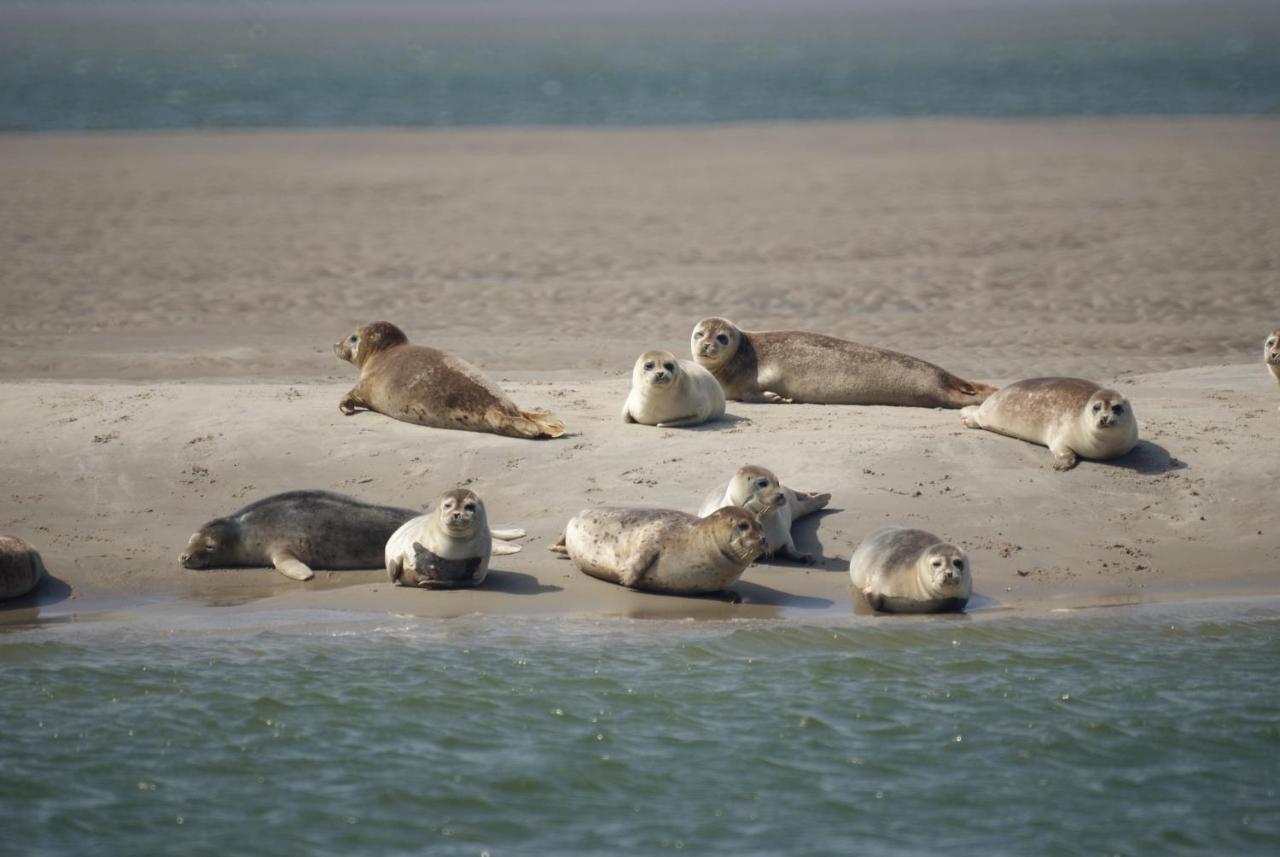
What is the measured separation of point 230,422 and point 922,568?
409 centimetres

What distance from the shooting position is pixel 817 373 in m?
10.4

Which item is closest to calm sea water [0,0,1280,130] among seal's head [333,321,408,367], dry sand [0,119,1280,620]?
dry sand [0,119,1280,620]

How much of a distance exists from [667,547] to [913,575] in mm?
1050

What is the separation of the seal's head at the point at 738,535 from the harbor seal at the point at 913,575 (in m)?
0.49

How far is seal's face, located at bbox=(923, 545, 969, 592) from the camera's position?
703cm

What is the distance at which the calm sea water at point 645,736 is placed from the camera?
5.46 meters

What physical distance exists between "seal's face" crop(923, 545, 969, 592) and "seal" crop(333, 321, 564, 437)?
2.70m

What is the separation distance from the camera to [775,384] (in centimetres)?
1048

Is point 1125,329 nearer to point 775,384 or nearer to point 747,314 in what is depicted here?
point 747,314

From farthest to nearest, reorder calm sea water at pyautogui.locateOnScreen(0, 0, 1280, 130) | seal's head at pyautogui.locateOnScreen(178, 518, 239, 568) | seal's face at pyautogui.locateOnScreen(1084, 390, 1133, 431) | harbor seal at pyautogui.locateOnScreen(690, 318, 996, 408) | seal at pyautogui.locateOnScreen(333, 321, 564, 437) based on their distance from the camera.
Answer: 1. calm sea water at pyautogui.locateOnScreen(0, 0, 1280, 130)
2. harbor seal at pyautogui.locateOnScreen(690, 318, 996, 408)
3. seal at pyautogui.locateOnScreen(333, 321, 564, 437)
4. seal's face at pyautogui.locateOnScreen(1084, 390, 1133, 431)
5. seal's head at pyautogui.locateOnScreen(178, 518, 239, 568)

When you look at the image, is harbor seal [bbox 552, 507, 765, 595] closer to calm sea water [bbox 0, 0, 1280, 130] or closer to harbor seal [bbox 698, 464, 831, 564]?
harbor seal [bbox 698, 464, 831, 564]

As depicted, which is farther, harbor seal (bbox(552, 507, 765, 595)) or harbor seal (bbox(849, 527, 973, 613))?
harbor seal (bbox(552, 507, 765, 595))

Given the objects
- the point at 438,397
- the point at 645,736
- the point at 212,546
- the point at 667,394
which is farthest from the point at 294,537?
the point at 667,394

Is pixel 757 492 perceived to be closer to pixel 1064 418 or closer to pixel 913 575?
pixel 913 575
